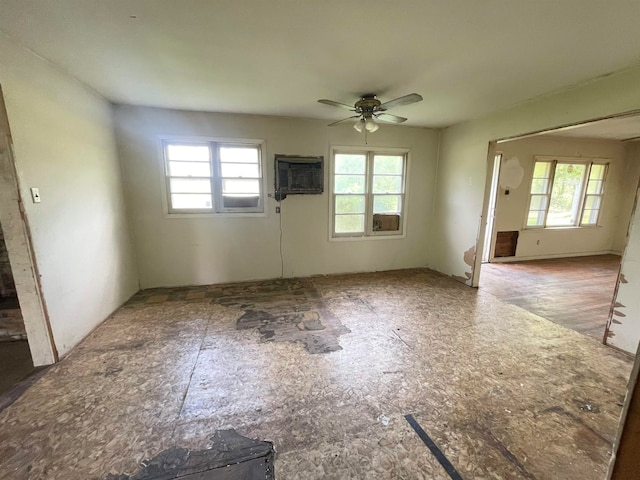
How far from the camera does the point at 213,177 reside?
165 inches

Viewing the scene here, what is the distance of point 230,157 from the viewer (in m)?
4.21

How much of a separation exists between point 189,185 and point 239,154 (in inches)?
36.0

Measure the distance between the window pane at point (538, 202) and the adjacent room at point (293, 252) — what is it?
1580 mm

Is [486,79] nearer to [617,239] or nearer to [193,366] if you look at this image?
[193,366]

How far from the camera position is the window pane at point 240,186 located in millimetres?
4258

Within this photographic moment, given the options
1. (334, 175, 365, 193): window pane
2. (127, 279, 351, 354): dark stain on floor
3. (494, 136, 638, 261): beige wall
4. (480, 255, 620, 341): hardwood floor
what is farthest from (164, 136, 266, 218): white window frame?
(494, 136, 638, 261): beige wall

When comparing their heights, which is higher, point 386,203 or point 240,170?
point 240,170

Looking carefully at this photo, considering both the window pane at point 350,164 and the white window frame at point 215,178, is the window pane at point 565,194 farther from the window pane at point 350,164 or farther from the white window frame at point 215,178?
the white window frame at point 215,178

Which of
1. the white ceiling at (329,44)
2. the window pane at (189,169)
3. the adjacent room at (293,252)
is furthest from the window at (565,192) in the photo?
the window pane at (189,169)

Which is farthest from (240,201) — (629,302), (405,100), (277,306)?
(629,302)

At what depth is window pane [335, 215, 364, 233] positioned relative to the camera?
4863 mm

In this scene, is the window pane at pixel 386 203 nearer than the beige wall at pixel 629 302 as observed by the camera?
No

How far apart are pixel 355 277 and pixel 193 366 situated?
3.05 metres

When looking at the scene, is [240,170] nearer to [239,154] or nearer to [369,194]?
[239,154]
